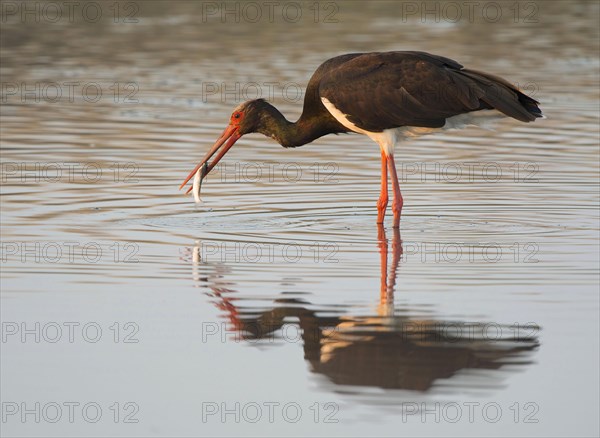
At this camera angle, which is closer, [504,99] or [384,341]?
[384,341]

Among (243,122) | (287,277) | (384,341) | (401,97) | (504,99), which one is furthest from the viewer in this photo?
(243,122)

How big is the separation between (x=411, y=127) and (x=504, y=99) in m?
1.01

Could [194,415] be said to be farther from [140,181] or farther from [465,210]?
[140,181]

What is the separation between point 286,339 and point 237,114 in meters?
5.26

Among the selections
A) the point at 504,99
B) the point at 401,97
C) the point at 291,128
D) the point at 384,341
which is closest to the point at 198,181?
the point at 291,128

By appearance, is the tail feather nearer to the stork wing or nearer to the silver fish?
the stork wing

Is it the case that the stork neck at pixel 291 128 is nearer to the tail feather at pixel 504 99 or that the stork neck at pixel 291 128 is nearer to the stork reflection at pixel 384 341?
the tail feather at pixel 504 99

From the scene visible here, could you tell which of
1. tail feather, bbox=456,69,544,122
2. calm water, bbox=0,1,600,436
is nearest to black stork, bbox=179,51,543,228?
tail feather, bbox=456,69,544,122

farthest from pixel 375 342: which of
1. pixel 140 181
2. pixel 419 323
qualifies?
pixel 140 181

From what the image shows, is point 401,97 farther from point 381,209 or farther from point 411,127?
point 381,209

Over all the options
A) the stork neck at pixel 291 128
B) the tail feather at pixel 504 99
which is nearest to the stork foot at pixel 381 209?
the stork neck at pixel 291 128

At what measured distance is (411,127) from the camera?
12.6 meters

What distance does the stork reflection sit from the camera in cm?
738

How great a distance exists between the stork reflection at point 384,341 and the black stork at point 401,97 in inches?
132
